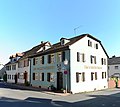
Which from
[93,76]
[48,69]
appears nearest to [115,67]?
[93,76]

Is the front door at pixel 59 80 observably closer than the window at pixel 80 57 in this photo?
Yes

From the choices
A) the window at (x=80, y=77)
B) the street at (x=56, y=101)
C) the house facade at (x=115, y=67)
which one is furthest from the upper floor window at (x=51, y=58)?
the house facade at (x=115, y=67)

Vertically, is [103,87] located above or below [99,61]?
below

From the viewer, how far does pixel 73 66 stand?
1001 inches

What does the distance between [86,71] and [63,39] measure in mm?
5967

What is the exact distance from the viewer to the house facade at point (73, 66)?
2528 centimetres

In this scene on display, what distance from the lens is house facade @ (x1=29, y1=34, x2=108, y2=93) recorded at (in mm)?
25281

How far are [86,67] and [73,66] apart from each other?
3.35 meters

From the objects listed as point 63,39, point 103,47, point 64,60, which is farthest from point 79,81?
point 103,47

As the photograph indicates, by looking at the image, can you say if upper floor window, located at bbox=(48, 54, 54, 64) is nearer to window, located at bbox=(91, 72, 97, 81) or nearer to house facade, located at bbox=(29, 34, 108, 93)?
house facade, located at bbox=(29, 34, 108, 93)

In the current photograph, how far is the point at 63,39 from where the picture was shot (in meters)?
28.7

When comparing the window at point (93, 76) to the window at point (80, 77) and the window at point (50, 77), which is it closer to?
the window at point (80, 77)

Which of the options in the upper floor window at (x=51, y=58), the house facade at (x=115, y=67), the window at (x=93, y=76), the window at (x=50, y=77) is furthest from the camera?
the house facade at (x=115, y=67)

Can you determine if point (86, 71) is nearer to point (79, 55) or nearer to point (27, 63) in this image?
point (79, 55)
